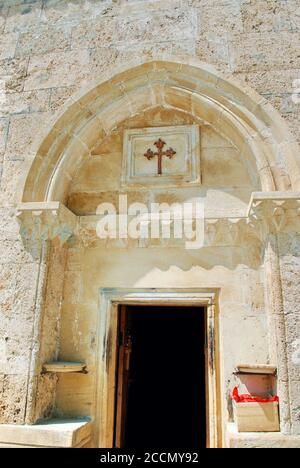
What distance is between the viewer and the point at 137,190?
3.07 meters

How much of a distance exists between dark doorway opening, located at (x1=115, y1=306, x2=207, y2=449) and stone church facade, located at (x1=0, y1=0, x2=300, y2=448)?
8.08 ft

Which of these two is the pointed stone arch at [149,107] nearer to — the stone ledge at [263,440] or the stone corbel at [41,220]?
the stone corbel at [41,220]

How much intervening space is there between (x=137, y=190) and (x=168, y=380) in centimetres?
409

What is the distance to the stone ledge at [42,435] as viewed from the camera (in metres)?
2.29

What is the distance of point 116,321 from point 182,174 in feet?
4.29

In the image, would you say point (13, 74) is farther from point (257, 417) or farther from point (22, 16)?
point (257, 417)

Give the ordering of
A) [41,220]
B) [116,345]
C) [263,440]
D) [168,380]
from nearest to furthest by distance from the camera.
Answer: [263,440] → [41,220] → [116,345] → [168,380]

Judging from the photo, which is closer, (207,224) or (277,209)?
(277,209)

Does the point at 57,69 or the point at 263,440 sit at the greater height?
the point at 57,69

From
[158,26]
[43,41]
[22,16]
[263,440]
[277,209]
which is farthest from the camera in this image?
[22,16]

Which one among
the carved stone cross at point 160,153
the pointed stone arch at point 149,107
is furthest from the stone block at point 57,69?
the carved stone cross at point 160,153

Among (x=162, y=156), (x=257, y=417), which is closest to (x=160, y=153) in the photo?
(x=162, y=156)

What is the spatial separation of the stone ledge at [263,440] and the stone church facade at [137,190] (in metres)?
0.15
